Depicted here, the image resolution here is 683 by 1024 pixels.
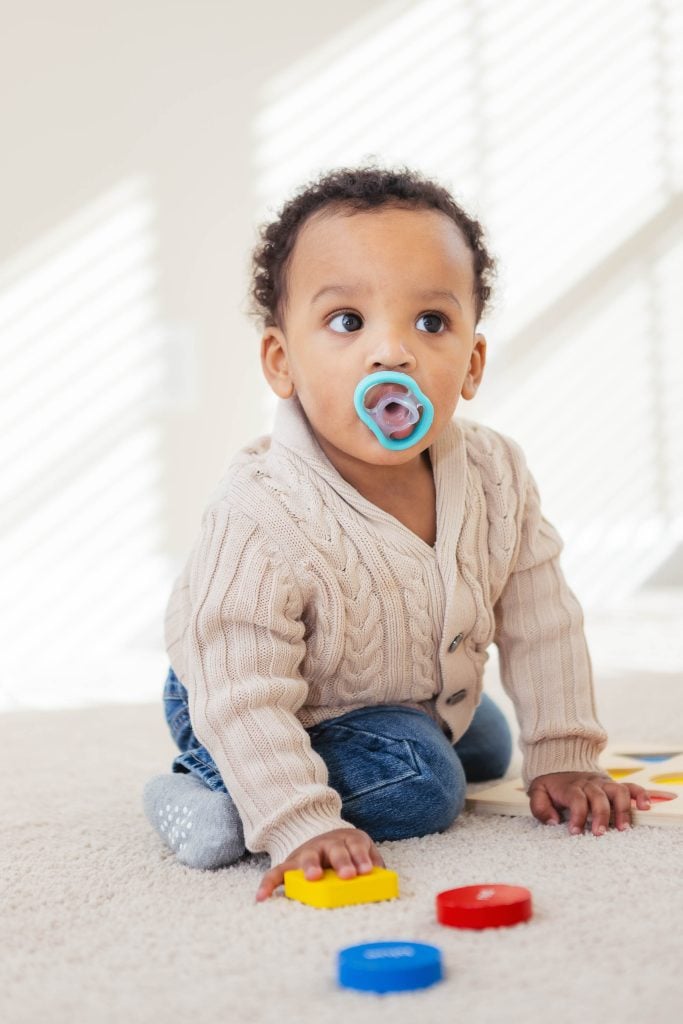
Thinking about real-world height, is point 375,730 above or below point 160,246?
below

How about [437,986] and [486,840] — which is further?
[486,840]

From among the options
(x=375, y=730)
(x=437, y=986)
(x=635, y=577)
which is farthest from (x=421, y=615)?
(x=635, y=577)

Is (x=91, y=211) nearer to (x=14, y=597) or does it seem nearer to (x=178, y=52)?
(x=178, y=52)

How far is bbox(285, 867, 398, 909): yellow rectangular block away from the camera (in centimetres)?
78

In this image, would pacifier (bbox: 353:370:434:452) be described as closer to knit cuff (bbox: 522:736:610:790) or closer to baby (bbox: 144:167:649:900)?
baby (bbox: 144:167:649:900)

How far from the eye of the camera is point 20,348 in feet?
8.13

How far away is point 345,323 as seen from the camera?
977 millimetres

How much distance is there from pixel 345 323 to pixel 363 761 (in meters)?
0.34

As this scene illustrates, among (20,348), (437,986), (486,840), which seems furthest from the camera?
(20,348)

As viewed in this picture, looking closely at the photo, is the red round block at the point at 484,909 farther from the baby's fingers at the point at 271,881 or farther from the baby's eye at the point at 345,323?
the baby's eye at the point at 345,323

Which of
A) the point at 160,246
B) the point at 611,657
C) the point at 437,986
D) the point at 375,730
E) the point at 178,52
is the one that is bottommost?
the point at 437,986

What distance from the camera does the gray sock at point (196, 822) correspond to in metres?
0.90

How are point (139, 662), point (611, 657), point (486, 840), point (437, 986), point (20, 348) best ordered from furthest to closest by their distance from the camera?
point (20, 348), point (139, 662), point (611, 657), point (486, 840), point (437, 986)

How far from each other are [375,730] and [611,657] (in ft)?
3.30
